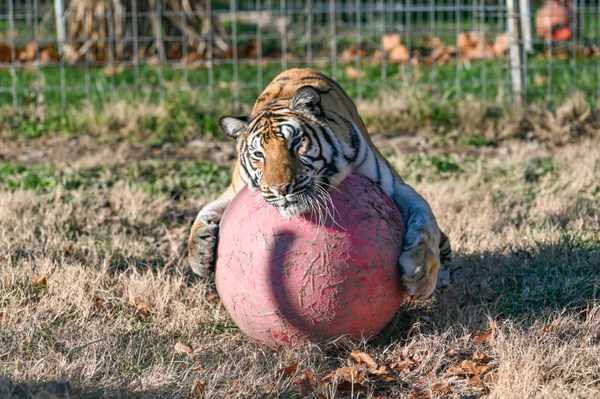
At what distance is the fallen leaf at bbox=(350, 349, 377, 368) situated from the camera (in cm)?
410

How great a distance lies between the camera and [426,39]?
13.2 metres

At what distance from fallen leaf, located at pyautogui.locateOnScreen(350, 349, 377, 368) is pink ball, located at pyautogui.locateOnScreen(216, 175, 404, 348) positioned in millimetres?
82

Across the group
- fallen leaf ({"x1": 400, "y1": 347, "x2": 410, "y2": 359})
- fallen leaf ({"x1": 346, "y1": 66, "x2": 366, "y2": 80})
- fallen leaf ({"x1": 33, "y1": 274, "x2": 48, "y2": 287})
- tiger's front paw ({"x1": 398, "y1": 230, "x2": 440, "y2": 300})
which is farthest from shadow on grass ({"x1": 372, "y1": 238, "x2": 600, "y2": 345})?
fallen leaf ({"x1": 346, "y1": 66, "x2": 366, "y2": 80})

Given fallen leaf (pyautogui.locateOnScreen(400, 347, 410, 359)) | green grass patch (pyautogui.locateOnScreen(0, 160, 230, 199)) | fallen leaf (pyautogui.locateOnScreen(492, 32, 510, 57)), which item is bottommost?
fallen leaf (pyautogui.locateOnScreen(400, 347, 410, 359))

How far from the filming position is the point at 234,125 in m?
4.39

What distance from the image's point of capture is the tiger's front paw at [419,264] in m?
4.14

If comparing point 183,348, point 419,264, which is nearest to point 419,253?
point 419,264

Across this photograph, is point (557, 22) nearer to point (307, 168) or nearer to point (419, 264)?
point (419, 264)

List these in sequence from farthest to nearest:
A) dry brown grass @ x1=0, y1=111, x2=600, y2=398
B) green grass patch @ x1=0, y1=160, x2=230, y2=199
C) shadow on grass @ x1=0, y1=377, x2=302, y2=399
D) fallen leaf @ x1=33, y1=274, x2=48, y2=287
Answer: green grass patch @ x1=0, y1=160, x2=230, y2=199 → fallen leaf @ x1=33, y1=274, x2=48, y2=287 → dry brown grass @ x1=0, y1=111, x2=600, y2=398 → shadow on grass @ x1=0, y1=377, x2=302, y2=399

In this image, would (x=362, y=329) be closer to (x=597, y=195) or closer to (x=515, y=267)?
(x=515, y=267)

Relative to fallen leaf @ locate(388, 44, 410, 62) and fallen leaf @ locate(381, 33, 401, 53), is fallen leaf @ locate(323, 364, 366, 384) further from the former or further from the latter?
fallen leaf @ locate(381, 33, 401, 53)

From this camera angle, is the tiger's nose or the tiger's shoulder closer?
the tiger's nose

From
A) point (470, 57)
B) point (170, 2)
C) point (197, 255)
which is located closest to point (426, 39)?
point (470, 57)

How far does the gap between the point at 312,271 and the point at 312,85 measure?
1.16 metres
